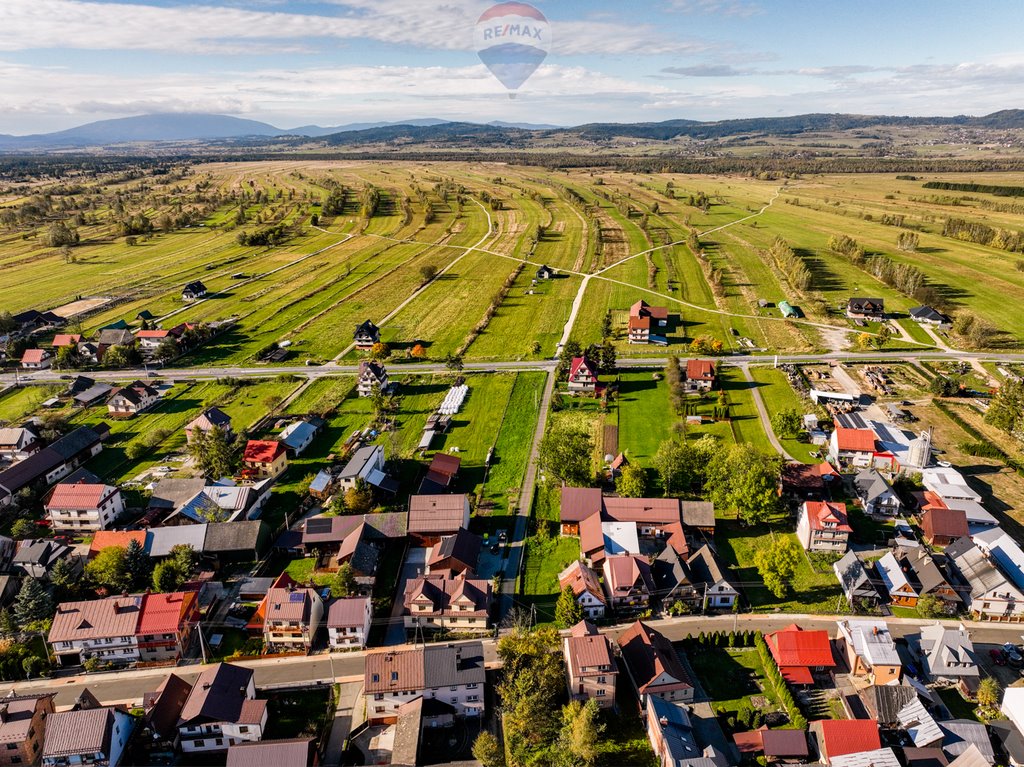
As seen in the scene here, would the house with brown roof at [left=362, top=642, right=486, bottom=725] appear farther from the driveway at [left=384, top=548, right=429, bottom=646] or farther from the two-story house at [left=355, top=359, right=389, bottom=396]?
the two-story house at [left=355, top=359, right=389, bottom=396]

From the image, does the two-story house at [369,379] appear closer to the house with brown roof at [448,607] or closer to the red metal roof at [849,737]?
the house with brown roof at [448,607]

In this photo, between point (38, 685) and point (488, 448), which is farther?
point (488, 448)

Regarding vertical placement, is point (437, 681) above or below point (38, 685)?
above

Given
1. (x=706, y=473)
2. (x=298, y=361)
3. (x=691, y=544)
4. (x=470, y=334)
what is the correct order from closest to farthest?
(x=691, y=544) < (x=706, y=473) < (x=298, y=361) < (x=470, y=334)

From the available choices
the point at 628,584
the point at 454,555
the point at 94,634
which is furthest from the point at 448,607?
the point at 94,634

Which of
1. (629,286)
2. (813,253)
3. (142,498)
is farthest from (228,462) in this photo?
(813,253)

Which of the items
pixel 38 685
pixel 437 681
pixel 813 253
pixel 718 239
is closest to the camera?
pixel 437 681

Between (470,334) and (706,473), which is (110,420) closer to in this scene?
(470,334)

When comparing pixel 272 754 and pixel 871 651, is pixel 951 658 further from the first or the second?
pixel 272 754
